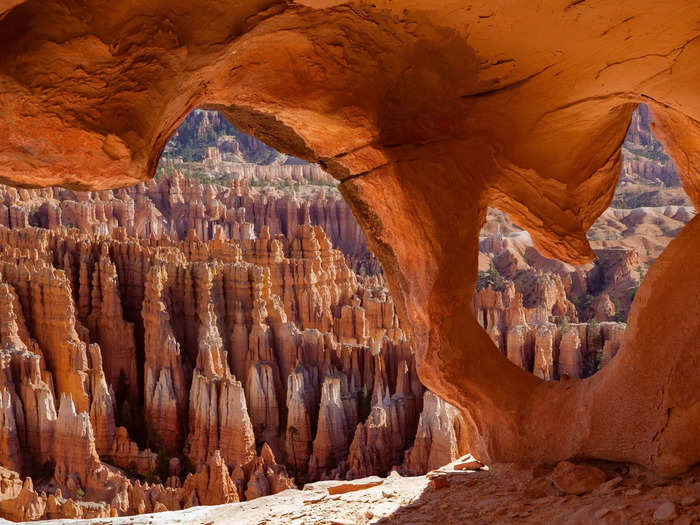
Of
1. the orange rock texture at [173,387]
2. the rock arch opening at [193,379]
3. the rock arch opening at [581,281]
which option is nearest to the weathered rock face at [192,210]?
the rock arch opening at [581,281]

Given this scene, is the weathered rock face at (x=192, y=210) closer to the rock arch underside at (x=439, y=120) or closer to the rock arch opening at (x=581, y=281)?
the rock arch opening at (x=581, y=281)

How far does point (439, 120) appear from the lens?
14.1 feet

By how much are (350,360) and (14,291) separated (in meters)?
8.34

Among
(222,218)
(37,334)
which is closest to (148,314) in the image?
(37,334)

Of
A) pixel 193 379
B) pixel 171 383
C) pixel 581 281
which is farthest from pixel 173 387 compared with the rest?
pixel 581 281

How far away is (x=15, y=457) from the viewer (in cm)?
1305

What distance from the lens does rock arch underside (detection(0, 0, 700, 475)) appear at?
3.04 meters

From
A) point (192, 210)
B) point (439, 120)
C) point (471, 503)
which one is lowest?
point (471, 503)

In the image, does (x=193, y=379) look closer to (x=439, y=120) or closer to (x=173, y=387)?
(x=173, y=387)

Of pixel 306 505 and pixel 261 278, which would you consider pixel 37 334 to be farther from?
pixel 306 505

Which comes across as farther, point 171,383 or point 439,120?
point 171,383

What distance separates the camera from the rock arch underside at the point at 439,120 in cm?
304

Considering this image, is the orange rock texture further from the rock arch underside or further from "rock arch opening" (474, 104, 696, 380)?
the rock arch underside

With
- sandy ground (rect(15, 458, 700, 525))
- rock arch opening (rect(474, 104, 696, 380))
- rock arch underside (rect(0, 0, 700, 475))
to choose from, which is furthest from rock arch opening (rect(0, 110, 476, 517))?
rock arch underside (rect(0, 0, 700, 475))
